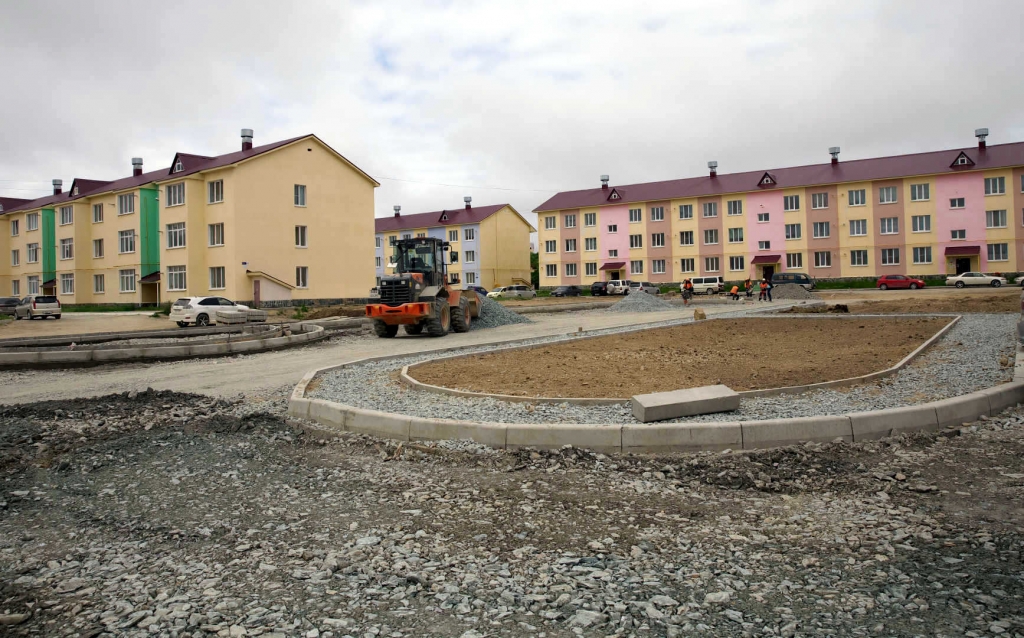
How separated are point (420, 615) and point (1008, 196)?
64683 millimetres

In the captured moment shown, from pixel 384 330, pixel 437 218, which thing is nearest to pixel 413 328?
pixel 384 330

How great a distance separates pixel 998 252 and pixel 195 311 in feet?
188

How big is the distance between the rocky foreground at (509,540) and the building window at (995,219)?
58.3 metres

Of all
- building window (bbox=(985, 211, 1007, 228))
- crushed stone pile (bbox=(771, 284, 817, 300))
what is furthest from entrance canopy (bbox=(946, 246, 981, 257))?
crushed stone pile (bbox=(771, 284, 817, 300))

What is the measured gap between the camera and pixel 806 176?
203 feet

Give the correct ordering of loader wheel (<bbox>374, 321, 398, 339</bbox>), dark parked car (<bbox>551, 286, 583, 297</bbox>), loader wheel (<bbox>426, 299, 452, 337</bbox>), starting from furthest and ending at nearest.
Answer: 1. dark parked car (<bbox>551, 286, 583, 297</bbox>)
2. loader wheel (<bbox>374, 321, 398, 339</bbox>)
3. loader wheel (<bbox>426, 299, 452, 337</bbox>)

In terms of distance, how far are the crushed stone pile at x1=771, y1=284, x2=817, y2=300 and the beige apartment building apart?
27872 millimetres

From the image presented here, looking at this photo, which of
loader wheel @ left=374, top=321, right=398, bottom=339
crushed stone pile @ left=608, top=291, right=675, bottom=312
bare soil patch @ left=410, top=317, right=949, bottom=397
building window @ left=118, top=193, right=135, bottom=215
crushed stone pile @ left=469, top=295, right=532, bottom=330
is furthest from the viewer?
building window @ left=118, top=193, right=135, bottom=215

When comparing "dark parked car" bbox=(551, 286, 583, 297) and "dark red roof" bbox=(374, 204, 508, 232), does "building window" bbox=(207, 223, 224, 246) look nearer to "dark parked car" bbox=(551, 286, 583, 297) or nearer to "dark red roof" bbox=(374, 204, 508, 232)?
"dark parked car" bbox=(551, 286, 583, 297)

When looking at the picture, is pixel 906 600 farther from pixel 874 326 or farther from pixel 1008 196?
pixel 1008 196

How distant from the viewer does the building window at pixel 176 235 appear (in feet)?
149

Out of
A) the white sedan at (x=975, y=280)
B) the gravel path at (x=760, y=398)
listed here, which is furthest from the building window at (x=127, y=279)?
the white sedan at (x=975, y=280)

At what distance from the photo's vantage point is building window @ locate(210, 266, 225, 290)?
4431 centimetres

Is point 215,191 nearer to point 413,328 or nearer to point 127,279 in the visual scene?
point 127,279
